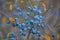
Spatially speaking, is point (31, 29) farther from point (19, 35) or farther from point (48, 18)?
point (48, 18)

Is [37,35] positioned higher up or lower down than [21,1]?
lower down

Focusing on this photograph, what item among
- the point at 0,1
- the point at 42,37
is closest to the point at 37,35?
the point at 42,37

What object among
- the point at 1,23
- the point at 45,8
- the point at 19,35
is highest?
the point at 45,8

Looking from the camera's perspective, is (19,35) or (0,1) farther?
(0,1)

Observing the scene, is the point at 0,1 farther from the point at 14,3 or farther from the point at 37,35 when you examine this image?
the point at 37,35

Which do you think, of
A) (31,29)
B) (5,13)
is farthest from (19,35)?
(5,13)

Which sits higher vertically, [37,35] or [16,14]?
[16,14]

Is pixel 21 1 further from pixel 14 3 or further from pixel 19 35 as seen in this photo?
pixel 19 35

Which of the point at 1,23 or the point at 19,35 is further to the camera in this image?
the point at 1,23

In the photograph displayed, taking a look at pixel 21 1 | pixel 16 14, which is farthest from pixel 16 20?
pixel 21 1
